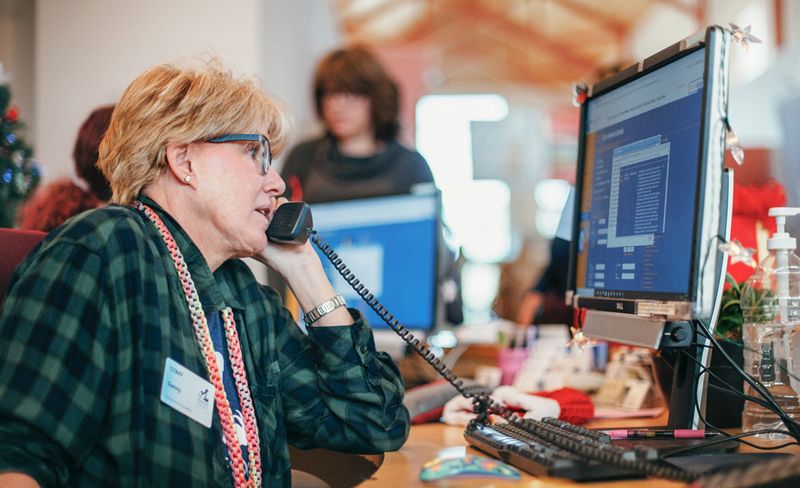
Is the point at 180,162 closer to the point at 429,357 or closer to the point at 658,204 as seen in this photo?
the point at 429,357

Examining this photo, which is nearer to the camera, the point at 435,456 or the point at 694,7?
the point at 435,456

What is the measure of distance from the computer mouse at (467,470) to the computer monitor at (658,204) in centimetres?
43

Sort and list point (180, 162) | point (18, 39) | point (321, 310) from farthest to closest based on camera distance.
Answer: point (18, 39), point (321, 310), point (180, 162)

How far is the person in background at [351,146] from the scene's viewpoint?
3.23 metres

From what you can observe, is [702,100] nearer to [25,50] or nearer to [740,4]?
[25,50]

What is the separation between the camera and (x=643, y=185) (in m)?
1.41

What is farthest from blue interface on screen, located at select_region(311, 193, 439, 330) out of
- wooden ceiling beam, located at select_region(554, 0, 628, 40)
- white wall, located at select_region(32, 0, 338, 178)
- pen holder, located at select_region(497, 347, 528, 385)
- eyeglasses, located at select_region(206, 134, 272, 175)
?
wooden ceiling beam, located at select_region(554, 0, 628, 40)

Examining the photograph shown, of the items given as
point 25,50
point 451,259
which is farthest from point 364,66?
point 25,50

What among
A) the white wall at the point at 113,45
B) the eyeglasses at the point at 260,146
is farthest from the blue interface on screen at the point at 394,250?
the eyeglasses at the point at 260,146

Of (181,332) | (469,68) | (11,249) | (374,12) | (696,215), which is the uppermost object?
(374,12)

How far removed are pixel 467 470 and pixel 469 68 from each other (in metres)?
12.6

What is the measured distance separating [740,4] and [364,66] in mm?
4379

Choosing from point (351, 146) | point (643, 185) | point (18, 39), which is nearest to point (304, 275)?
point (643, 185)

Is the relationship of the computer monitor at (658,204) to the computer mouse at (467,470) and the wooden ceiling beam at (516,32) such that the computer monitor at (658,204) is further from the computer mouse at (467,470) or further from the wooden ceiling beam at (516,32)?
the wooden ceiling beam at (516,32)
